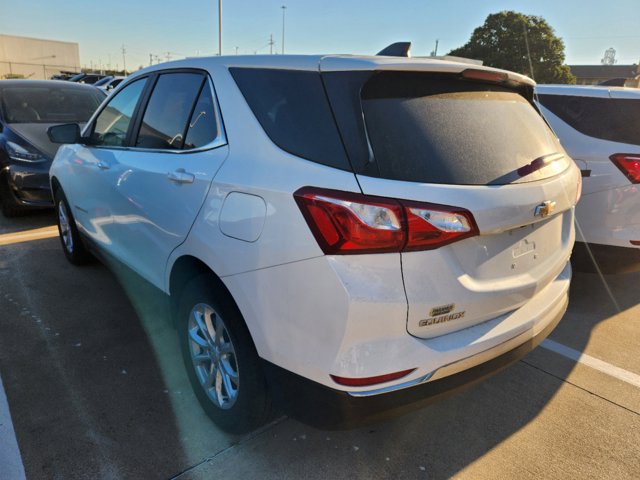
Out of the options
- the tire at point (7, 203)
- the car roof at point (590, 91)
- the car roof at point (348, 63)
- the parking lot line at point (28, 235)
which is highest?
the car roof at point (590, 91)

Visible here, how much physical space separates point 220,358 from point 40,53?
7966 cm

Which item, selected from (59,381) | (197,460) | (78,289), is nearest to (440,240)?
(197,460)

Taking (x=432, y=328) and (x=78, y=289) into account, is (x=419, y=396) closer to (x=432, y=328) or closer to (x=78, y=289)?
(x=432, y=328)

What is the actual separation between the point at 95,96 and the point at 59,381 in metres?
5.71

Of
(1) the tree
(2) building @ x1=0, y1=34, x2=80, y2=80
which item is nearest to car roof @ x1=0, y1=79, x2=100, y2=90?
(1) the tree

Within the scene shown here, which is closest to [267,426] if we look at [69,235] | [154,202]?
[154,202]

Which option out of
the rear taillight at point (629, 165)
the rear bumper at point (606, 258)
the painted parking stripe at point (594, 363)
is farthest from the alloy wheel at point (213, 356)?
the rear taillight at point (629, 165)

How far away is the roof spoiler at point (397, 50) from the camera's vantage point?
2311 millimetres

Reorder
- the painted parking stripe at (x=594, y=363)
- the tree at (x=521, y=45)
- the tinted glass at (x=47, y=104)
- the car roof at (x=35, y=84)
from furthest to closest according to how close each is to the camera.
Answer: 1. the tree at (x=521, y=45)
2. the car roof at (x=35, y=84)
3. the tinted glass at (x=47, y=104)
4. the painted parking stripe at (x=594, y=363)

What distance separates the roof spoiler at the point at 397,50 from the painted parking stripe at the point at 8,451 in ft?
8.23

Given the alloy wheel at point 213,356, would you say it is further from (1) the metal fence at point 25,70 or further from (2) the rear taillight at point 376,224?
(1) the metal fence at point 25,70

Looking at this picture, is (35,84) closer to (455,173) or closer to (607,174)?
(455,173)

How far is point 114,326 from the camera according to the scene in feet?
11.3

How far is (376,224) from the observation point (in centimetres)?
166
